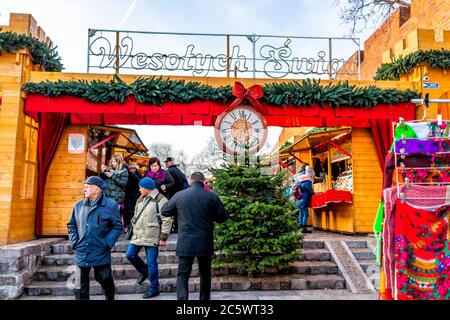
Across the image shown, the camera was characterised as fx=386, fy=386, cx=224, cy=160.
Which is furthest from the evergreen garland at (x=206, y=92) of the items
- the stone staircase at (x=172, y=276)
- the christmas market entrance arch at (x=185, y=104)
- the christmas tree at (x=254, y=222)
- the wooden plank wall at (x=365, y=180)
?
the stone staircase at (x=172, y=276)

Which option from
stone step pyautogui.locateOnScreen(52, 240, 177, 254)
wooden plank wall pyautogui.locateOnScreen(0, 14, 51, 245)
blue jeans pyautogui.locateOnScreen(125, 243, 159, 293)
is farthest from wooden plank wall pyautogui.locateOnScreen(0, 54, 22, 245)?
blue jeans pyautogui.locateOnScreen(125, 243, 159, 293)

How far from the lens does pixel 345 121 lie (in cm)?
888

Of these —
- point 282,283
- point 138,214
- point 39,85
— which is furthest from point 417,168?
point 39,85

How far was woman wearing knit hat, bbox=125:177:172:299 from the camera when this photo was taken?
588 centimetres

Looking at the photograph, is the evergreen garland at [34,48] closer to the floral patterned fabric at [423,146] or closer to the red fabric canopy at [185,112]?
the red fabric canopy at [185,112]

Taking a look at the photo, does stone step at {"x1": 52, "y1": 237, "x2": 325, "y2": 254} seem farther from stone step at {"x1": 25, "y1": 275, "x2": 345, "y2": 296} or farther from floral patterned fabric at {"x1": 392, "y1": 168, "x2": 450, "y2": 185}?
→ floral patterned fabric at {"x1": 392, "y1": 168, "x2": 450, "y2": 185}

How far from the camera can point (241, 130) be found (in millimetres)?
7426

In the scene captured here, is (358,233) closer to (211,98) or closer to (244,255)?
(244,255)

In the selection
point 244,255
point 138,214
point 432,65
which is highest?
point 432,65

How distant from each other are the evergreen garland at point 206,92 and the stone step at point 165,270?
3.34 m

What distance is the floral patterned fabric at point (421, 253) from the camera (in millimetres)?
3959

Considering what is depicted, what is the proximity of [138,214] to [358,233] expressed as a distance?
17.9 ft

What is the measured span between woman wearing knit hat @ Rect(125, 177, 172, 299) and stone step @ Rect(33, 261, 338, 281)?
0.66m

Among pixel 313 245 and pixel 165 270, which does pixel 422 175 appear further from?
pixel 165 270
